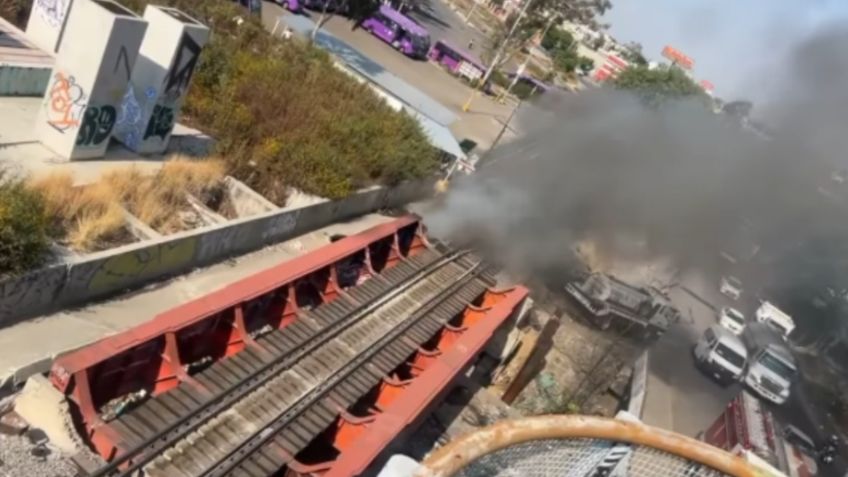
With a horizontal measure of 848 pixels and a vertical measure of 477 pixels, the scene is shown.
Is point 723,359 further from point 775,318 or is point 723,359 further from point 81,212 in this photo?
point 81,212

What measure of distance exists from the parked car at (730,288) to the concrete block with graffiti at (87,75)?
27.6m

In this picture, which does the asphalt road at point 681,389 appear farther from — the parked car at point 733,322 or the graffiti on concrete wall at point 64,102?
the graffiti on concrete wall at point 64,102

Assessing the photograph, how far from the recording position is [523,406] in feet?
56.9

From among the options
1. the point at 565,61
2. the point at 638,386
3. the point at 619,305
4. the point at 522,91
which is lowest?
the point at 522,91

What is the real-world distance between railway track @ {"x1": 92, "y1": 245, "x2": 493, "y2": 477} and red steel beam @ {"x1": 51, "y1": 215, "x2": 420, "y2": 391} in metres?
0.71

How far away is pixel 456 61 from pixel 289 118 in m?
32.3

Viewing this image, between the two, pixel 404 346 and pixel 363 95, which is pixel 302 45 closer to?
pixel 363 95

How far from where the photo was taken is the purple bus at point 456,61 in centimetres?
5200

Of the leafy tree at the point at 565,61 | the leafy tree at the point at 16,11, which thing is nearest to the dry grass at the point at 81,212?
the leafy tree at the point at 16,11

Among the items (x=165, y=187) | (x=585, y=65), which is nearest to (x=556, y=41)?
(x=585, y=65)

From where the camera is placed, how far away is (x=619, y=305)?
23.7 m

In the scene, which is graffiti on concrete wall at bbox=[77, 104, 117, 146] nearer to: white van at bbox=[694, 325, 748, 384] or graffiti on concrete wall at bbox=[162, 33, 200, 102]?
graffiti on concrete wall at bbox=[162, 33, 200, 102]

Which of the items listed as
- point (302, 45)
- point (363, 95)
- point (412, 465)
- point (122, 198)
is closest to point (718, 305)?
point (363, 95)

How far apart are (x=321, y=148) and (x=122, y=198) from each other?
22.6ft
